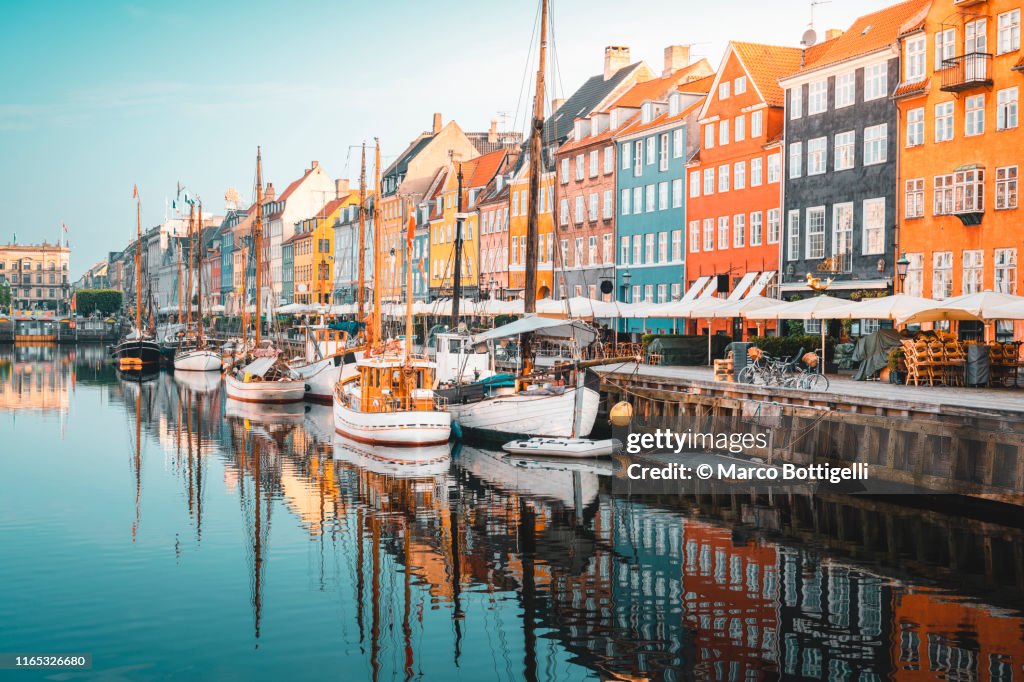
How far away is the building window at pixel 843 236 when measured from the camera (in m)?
47.5

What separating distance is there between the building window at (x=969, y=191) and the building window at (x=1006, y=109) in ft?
5.76

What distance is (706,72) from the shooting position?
68500 millimetres

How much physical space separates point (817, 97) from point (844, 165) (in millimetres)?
3695

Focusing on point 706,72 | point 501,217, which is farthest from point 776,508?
point 501,217

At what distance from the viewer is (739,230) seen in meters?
56.2

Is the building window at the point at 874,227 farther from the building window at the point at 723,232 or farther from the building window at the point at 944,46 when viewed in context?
the building window at the point at 723,232

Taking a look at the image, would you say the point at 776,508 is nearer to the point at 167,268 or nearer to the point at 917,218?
the point at 917,218

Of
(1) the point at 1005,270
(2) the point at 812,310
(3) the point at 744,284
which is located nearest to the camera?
(2) the point at 812,310

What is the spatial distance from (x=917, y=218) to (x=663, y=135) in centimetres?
2258

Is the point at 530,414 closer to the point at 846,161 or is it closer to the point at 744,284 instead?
the point at 846,161

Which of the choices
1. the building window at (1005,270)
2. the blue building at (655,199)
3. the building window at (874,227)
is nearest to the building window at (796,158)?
the building window at (874,227)

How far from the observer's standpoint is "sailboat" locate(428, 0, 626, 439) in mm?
34344

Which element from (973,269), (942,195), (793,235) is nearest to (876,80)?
(942,195)

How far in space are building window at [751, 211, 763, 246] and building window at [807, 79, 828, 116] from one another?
235 inches
